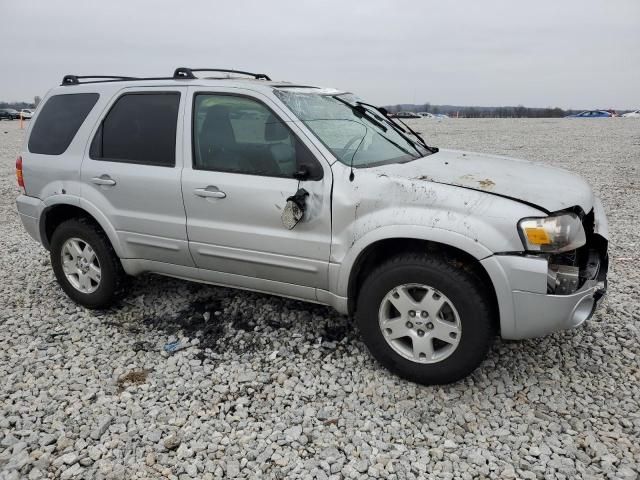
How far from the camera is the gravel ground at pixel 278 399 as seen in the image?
2.62 m

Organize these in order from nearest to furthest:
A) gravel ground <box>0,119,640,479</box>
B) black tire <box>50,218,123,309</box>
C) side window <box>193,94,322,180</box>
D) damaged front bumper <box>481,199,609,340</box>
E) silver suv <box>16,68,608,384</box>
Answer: gravel ground <box>0,119,640,479</box> < damaged front bumper <box>481,199,609,340</box> < silver suv <box>16,68,608,384</box> < side window <box>193,94,322,180</box> < black tire <box>50,218,123,309</box>

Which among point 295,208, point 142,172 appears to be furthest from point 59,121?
point 295,208

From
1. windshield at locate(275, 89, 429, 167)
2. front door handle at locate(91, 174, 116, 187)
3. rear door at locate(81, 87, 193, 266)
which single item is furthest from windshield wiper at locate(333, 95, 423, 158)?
front door handle at locate(91, 174, 116, 187)

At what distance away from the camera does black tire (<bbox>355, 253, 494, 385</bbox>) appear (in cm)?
288

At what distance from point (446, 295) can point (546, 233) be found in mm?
632

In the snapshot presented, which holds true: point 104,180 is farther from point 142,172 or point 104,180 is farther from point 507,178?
point 507,178

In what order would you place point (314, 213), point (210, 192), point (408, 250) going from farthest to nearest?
point (210, 192)
point (314, 213)
point (408, 250)

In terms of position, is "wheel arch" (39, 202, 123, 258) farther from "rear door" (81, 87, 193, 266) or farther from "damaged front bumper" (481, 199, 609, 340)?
"damaged front bumper" (481, 199, 609, 340)

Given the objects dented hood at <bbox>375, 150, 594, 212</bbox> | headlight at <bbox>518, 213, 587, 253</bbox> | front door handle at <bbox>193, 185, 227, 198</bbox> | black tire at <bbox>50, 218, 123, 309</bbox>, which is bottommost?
black tire at <bbox>50, 218, 123, 309</bbox>

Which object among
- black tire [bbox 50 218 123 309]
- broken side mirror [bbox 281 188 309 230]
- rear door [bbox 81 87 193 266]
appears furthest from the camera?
black tire [bbox 50 218 123 309]

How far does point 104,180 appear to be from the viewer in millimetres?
3941

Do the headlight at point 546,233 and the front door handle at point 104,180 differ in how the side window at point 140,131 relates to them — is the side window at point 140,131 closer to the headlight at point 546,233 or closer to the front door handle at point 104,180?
the front door handle at point 104,180

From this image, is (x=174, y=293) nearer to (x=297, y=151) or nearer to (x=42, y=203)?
(x=42, y=203)

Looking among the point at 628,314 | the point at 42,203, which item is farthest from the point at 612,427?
the point at 42,203
